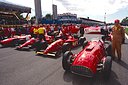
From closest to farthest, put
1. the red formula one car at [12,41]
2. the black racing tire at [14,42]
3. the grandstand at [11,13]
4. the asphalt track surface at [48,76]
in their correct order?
the asphalt track surface at [48,76]
the red formula one car at [12,41]
the black racing tire at [14,42]
the grandstand at [11,13]

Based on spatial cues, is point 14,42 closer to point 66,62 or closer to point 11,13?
point 66,62

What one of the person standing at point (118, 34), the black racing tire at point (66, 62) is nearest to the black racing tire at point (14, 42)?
the black racing tire at point (66, 62)

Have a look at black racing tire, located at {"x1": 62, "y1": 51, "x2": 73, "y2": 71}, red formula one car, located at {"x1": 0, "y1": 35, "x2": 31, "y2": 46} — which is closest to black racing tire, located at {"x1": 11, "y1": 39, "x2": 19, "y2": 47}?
red formula one car, located at {"x1": 0, "y1": 35, "x2": 31, "y2": 46}

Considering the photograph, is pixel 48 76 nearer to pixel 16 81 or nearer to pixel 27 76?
pixel 27 76

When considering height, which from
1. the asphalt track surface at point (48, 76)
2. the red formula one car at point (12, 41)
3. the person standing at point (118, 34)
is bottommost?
the asphalt track surface at point (48, 76)

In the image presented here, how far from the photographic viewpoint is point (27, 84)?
450cm

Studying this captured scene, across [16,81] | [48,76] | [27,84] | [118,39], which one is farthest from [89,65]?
[118,39]

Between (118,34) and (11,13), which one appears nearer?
(118,34)

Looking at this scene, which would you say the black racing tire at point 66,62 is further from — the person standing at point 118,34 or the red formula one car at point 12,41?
the red formula one car at point 12,41

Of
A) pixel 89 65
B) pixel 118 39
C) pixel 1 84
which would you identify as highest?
pixel 118 39

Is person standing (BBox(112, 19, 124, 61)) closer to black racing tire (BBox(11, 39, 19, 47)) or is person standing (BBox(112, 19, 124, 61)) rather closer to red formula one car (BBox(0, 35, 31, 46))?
red formula one car (BBox(0, 35, 31, 46))

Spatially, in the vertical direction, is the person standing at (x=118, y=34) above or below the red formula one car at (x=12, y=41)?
above

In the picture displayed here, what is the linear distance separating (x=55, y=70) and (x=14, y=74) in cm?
143

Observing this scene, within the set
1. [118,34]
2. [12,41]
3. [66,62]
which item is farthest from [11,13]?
[66,62]
